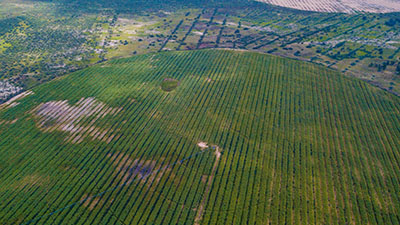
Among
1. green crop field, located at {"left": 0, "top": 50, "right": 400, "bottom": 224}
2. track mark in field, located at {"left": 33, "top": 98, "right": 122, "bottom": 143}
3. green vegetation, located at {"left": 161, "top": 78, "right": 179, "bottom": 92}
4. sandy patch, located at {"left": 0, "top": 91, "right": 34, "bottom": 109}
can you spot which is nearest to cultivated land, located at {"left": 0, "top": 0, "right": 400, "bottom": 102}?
sandy patch, located at {"left": 0, "top": 91, "right": 34, "bottom": 109}

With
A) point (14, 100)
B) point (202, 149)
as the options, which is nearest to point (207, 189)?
point (202, 149)

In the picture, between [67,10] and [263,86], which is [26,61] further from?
[263,86]

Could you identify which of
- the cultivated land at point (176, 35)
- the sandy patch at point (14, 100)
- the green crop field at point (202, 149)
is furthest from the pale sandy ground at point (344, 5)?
the sandy patch at point (14, 100)

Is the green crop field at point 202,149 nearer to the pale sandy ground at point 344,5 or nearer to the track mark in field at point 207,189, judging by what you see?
the track mark in field at point 207,189

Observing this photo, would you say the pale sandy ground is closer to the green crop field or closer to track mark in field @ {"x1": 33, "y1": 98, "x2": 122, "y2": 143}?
the green crop field

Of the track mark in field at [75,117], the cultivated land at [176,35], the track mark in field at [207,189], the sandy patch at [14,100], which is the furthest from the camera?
the cultivated land at [176,35]

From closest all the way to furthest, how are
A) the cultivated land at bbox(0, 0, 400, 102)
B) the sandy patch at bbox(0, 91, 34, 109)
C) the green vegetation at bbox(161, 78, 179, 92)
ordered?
the sandy patch at bbox(0, 91, 34, 109) < the green vegetation at bbox(161, 78, 179, 92) < the cultivated land at bbox(0, 0, 400, 102)
